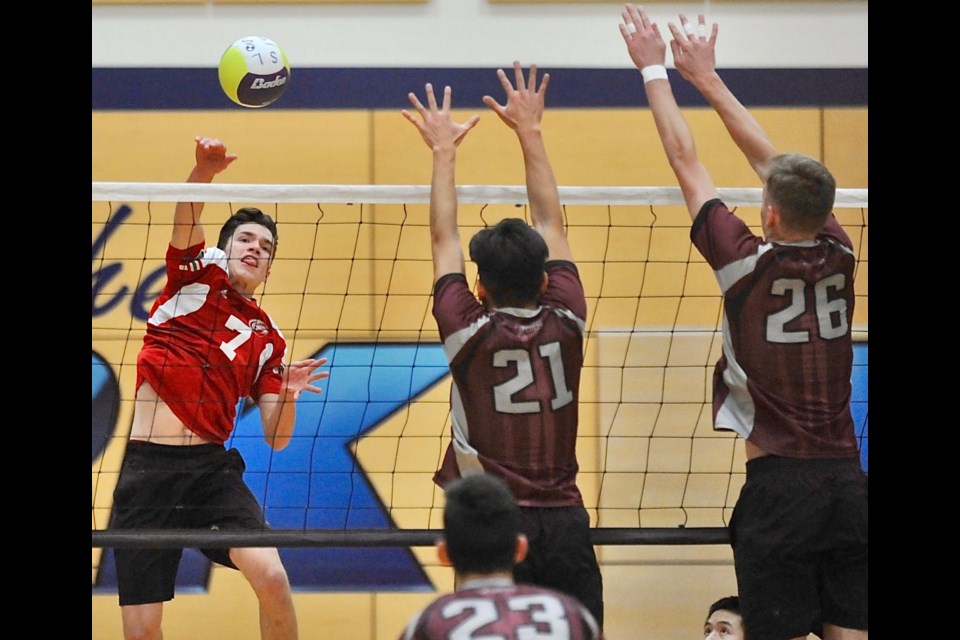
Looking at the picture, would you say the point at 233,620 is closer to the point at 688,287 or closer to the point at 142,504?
the point at 142,504

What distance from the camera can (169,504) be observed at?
5.43 metres

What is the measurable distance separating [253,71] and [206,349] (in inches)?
51.8

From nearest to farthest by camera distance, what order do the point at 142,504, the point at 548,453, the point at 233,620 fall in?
the point at 548,453, the point at 142,504, the point at 233,620

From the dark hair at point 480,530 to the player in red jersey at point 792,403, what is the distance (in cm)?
120

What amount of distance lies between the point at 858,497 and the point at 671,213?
152 inches

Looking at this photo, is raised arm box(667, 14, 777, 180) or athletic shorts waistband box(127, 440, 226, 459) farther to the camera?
athletic shorts waistband box(127, 440, 226, 459)

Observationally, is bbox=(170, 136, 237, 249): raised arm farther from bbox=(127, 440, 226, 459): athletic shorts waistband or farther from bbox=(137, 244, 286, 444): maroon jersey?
bbox=(127, 440, 226, 459): athletic shorts waistband

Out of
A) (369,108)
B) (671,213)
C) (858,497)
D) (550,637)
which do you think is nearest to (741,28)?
(671,213)

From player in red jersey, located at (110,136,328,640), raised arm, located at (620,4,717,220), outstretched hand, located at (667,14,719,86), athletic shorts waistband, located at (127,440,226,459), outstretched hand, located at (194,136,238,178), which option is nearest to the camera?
raised arm, located at (620,4,717,220)

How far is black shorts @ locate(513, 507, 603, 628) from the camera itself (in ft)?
13.4

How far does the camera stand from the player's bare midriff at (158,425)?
551cm

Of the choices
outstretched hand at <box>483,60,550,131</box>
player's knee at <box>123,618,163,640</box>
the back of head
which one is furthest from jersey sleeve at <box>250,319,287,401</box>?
the back of head

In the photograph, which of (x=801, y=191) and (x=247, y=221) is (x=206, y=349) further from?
(x=801, y=191)
